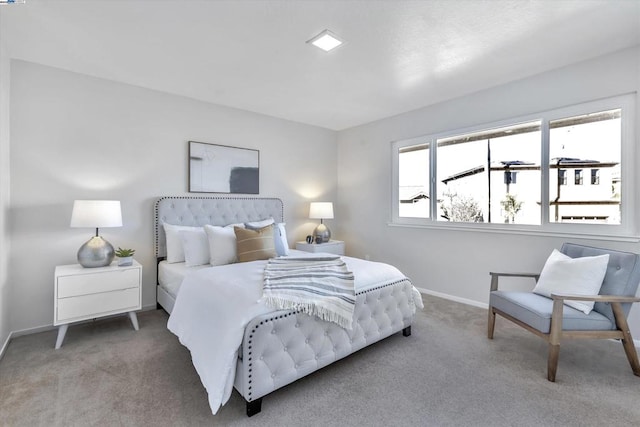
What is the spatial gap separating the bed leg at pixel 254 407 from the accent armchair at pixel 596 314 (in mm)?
1961

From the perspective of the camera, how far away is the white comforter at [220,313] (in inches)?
66.6

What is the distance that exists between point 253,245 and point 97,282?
1381 millimetres

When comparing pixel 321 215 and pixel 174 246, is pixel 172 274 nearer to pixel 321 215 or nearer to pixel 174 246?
pixel 174 246

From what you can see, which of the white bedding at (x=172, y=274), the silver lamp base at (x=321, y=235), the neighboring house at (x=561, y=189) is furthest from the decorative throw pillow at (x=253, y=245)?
the neighboring house at (x=561, y=189)

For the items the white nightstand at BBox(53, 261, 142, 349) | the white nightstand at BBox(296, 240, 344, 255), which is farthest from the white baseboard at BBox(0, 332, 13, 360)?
the white nightstand at BBox(296, 240, 344, 255)

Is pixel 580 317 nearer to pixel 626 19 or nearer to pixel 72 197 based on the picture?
pixel 626 19

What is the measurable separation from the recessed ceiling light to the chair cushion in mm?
2558

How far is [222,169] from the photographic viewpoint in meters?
4.00

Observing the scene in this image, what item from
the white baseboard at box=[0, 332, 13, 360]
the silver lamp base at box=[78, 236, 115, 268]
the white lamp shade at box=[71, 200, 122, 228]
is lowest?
the white baseboard at box=[0, 332, 13, 360]

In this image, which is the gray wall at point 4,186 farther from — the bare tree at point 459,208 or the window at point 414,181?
the bare tree at point 459,208

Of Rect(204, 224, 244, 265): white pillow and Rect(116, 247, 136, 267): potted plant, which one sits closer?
Rect(116, 247, 136, 267): potted plant

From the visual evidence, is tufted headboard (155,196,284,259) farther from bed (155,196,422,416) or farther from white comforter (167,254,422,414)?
white comforter (167,254,422,414)

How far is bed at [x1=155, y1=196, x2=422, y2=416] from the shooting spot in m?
1.71

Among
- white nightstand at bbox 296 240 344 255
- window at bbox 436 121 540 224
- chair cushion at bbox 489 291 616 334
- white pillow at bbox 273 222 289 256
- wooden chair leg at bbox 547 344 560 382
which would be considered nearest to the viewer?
wooden chair leg at bbox 547 344 560 382
